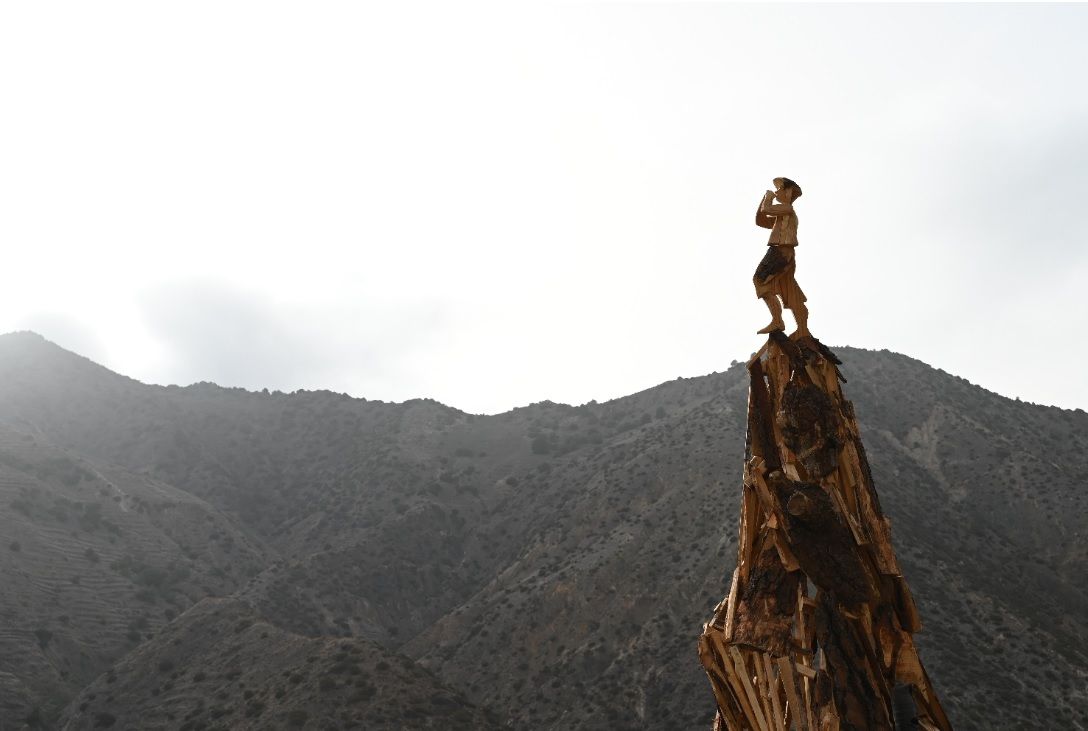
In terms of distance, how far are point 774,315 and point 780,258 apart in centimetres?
68

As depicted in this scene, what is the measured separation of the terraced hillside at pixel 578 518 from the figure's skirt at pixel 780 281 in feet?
109

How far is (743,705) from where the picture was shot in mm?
8945

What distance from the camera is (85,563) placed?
70.8 meters

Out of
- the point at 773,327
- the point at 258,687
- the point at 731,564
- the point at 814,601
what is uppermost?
the point at 773,327

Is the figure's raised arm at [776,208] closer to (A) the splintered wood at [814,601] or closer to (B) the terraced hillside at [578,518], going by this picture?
(A) the splintered wood at [814,601]

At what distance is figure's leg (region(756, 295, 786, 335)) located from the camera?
33.3 feet

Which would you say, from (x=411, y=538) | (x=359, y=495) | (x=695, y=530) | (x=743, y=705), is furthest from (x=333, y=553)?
(x=743, y=705)

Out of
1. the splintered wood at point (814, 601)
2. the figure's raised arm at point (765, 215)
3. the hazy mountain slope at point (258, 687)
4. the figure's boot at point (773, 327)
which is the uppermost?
the figure's raised arm at point (765, 215)

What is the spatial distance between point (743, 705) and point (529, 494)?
267 feet

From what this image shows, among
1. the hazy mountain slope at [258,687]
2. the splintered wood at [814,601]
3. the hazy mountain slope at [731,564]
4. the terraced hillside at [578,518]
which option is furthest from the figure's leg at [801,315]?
the hazy mountain slope at [258,687]

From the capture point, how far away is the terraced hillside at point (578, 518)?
1938 inches

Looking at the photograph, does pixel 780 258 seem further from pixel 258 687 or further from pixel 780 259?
pixel 258 687

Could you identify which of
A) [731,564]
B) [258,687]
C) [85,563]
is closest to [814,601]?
[258,687]

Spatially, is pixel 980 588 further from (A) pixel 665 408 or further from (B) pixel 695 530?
(A) pixel 665 408
